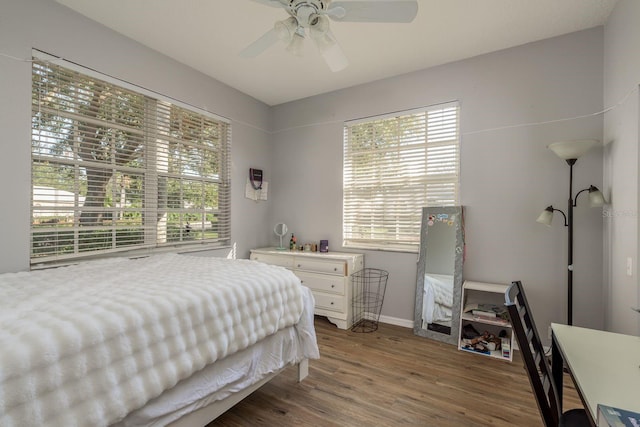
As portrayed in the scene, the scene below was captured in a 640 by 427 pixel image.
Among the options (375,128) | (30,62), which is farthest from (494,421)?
(30,62)

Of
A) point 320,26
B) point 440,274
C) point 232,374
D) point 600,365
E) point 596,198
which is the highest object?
point 320,26

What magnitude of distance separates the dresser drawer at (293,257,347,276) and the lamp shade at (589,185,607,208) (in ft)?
6.90

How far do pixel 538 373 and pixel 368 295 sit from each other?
8.40 ft

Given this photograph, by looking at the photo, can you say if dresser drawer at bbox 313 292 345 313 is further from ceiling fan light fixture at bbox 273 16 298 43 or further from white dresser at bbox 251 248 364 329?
ceiling fan light fixture at bbox 273 16 298 43

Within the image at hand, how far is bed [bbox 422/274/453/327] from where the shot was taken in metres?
2.91

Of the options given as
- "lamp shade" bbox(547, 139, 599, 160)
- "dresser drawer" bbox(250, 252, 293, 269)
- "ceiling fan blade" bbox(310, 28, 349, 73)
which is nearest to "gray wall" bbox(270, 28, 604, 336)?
"lamp shade" bbox(547, 139, 599, 160)

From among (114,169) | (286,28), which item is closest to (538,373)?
(286,28)

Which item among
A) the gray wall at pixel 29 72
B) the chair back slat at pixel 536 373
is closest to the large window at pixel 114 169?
the gray wall at pixel 29 72

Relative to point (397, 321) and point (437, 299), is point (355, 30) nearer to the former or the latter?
point (437, 299)

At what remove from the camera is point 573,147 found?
7.42 feet

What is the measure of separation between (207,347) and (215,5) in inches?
91.9

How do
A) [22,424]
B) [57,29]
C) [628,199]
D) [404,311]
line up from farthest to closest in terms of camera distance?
[404,311], [57,29], [628,199], [22,424]

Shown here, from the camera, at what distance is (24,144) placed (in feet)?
6.84

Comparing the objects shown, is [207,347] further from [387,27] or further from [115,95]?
[387,27]
